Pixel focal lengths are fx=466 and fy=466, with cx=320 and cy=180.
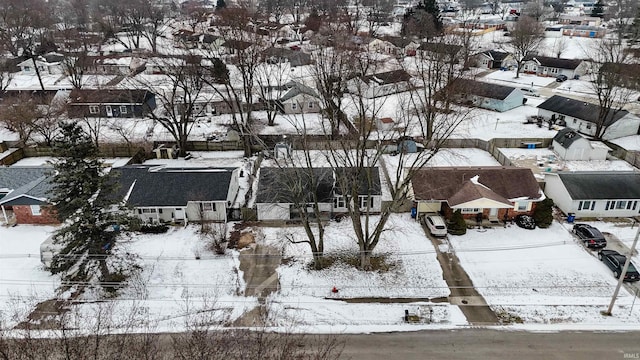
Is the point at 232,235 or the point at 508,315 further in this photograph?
the point at 232,235

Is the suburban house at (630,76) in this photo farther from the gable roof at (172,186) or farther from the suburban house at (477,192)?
the gable roof at (172,186)

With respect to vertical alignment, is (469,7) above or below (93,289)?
above

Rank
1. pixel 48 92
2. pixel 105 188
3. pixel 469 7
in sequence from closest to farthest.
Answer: pixel 105 188
pixel 48 92
pixel 469 7

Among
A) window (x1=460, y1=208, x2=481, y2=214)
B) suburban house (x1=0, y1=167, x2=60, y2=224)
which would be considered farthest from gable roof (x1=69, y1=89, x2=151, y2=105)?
window (x1=460, y1=208, x2=481, y2=214)

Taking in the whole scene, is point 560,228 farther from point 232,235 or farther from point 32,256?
point 32,256

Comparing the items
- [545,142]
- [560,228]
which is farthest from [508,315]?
[545,142]

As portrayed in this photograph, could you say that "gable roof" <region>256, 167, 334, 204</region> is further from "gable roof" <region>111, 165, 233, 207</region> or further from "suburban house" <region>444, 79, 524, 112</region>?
"suburban house" <region>444, 79, 524, 112</region>

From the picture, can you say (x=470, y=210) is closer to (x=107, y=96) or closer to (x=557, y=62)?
(x=107, y=96)
